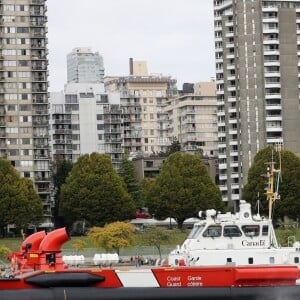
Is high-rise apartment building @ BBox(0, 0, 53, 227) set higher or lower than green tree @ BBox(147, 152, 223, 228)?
higher

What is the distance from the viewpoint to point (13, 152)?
459 feet

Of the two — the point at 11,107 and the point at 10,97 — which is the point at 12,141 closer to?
the point at 11,107

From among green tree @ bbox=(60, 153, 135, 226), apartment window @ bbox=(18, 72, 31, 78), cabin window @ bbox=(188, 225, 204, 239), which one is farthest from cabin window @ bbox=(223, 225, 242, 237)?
apartment window @ bbox=(18, 72, 31, 78)

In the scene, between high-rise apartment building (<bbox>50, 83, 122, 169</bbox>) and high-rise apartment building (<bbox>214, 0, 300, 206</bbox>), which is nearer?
high-rise apartment building (<bbox>214, 0, 300, 206</bbox>)

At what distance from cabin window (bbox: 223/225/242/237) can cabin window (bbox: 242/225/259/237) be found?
31 centimetres

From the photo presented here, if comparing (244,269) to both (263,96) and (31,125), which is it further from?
(263,96)

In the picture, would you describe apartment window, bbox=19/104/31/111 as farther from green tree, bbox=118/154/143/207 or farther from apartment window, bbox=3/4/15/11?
green tree, bbox=118/154/143/207

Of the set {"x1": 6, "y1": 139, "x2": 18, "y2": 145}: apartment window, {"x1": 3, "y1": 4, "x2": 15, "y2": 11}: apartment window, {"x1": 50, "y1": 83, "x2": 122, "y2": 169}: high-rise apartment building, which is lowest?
{"x1": 6, "y1": 139, "x2": 18, "y2": 145}: apartment window

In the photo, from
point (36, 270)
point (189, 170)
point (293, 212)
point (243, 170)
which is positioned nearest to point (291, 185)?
point (293, 212)

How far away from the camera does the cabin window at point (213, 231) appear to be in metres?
48.2

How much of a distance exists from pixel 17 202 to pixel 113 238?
80.2 feet

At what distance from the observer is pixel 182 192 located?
4712 inches

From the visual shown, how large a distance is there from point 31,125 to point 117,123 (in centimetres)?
4576

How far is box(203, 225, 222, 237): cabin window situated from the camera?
48.2 m
